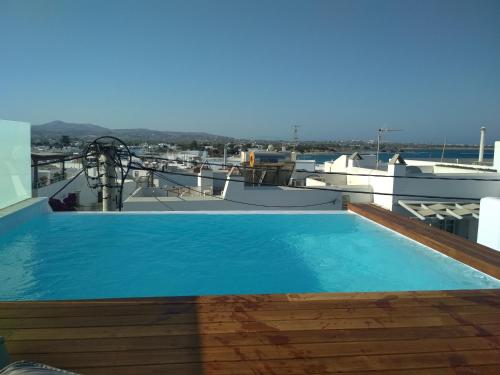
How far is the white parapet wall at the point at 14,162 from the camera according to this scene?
5898mm

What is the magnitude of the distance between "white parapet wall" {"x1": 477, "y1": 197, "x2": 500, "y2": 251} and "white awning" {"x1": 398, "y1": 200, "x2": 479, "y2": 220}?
289 inches

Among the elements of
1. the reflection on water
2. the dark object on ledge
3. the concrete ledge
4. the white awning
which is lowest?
the white awning

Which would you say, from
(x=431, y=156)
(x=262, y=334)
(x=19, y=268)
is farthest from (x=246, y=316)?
(x=431, y=156)

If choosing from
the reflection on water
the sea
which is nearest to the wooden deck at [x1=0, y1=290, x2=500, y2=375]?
the reflection on water

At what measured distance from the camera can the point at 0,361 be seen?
5.59 feet

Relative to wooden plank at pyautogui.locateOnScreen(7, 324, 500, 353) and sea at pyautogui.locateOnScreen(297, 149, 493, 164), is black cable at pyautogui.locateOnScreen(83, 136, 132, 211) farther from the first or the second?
sea at pyautogui.locateOnScreen(297, 149, 493, 164)

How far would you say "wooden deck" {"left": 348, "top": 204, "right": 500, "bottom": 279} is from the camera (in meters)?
4.16

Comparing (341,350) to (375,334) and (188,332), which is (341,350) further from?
(188,332)

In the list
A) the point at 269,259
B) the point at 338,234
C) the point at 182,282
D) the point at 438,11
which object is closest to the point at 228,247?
the point at 269,259

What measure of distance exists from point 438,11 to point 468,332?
10.9 m

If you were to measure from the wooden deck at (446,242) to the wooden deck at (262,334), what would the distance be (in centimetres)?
142

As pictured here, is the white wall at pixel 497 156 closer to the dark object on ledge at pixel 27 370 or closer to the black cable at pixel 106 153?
the black cable at pixel 106 153

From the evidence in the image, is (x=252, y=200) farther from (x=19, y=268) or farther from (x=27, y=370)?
(x=27, y=370)

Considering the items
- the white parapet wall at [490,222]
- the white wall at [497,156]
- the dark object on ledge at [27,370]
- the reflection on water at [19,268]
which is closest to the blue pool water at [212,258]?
the reflection on water at [19,268]
